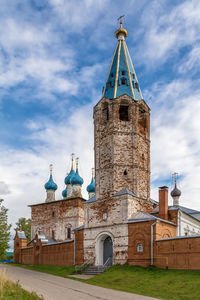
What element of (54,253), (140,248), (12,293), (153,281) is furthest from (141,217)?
(12,293)

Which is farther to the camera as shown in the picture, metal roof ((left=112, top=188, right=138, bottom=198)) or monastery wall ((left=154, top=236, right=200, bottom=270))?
metal roof ((left=112, top=188, right=138, bottom=198))

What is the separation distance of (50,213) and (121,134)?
49.7 feet

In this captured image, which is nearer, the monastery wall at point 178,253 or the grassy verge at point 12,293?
the grassy verge at point 12,293

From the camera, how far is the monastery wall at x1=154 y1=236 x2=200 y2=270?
55.3 feet

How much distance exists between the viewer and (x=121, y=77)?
24.8m

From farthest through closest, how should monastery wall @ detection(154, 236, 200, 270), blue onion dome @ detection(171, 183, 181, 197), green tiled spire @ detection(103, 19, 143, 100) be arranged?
blue onion dome @ detection(171, 183, 181, 197) < green tiled spire @ detection(103, 19, 143, 100) < monastery wall @ detection(154, 236, 200, 270)

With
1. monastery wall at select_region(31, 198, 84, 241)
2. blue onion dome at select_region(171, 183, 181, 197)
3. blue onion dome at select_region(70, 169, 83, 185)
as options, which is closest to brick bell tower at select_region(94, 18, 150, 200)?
blue onion dome at select_region(171, 183, 181, 197)

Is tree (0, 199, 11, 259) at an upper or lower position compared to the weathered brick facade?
lower

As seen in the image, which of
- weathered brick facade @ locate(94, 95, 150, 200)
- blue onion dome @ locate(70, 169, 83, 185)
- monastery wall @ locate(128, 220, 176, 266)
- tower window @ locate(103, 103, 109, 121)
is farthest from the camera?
blue onion dome @ locate(70, 169, 83, 185)

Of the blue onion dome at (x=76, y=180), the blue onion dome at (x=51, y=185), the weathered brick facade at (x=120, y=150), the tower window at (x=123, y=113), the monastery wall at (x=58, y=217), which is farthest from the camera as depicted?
the blue onion dome at (x=51, y=185)

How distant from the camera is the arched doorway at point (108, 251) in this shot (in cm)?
2144

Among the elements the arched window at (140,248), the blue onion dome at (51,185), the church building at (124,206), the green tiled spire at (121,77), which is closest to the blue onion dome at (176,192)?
the church building at (124,206)

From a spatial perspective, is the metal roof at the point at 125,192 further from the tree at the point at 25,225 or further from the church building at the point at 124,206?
the tree at the point at 25,225

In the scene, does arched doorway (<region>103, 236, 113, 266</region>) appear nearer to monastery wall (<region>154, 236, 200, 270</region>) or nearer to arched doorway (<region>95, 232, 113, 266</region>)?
arched doorway (<region>95, 232, 113, 266</region>)
